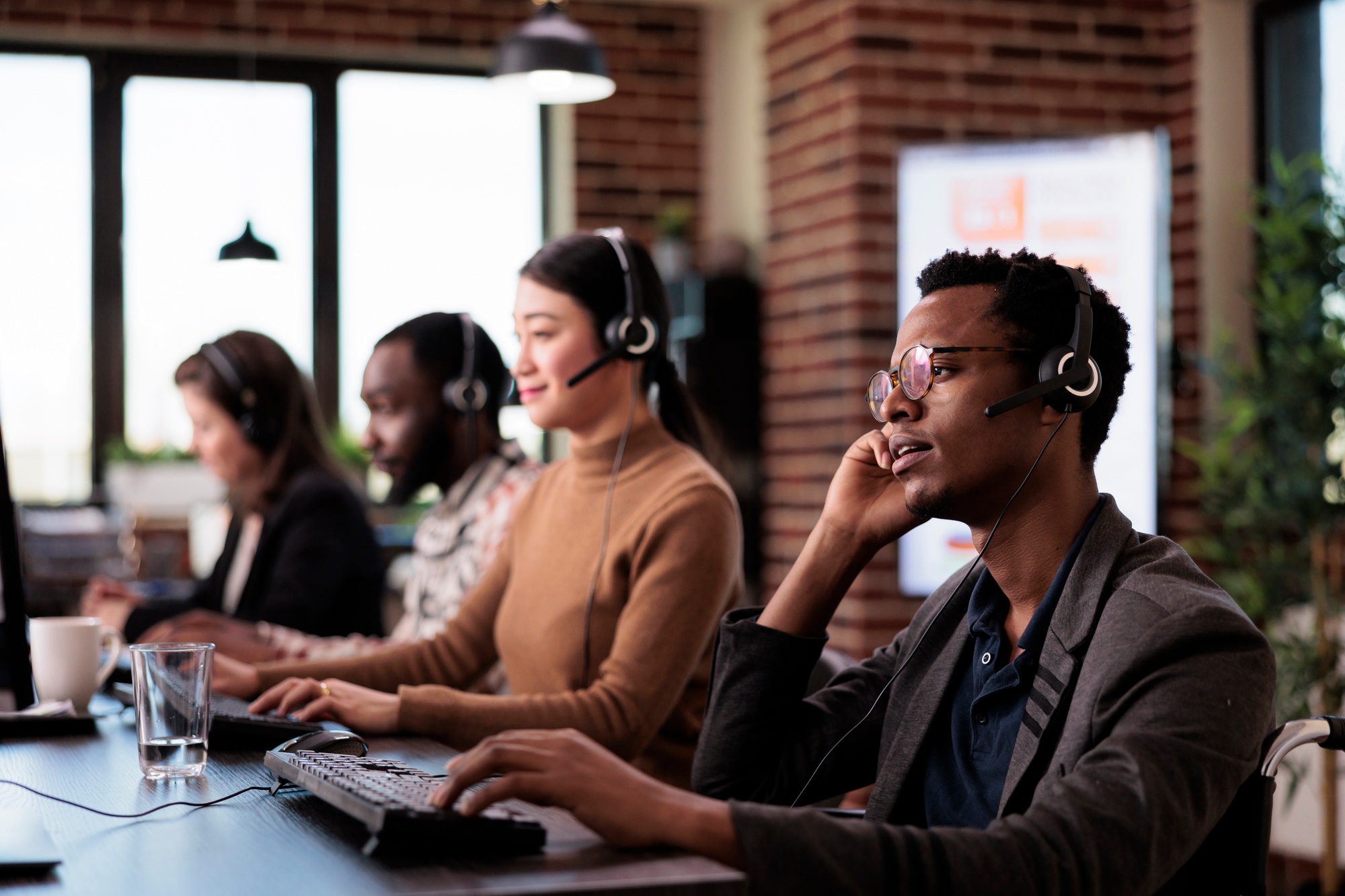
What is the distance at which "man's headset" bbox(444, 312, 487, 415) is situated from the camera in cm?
264

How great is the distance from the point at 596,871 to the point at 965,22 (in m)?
3.70

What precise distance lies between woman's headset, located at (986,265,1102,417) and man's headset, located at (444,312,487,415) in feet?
4.99

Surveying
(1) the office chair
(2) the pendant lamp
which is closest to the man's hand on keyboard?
(1) the office chair

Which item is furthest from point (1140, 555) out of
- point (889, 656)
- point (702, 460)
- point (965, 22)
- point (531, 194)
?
point (531, 194)

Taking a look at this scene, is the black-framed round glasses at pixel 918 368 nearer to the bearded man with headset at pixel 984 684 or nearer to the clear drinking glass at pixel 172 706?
the bearded man with headset at pixel 984 684

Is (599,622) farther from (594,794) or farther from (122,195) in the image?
(122,195)

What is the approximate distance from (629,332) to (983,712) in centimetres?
94

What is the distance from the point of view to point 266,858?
3.29 feet

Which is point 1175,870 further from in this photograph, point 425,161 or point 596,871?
point 425,161

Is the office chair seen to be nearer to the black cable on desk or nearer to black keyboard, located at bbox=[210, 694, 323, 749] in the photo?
the black cable on desk

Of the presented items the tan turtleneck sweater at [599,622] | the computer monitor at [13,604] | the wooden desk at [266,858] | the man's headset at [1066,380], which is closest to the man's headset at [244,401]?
the tan turtleneck sweater at [599,622]

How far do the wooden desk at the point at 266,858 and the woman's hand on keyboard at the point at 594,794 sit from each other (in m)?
0.02

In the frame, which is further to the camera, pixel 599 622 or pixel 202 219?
pixel 202 219

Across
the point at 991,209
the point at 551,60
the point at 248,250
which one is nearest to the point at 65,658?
the point at 551,60
